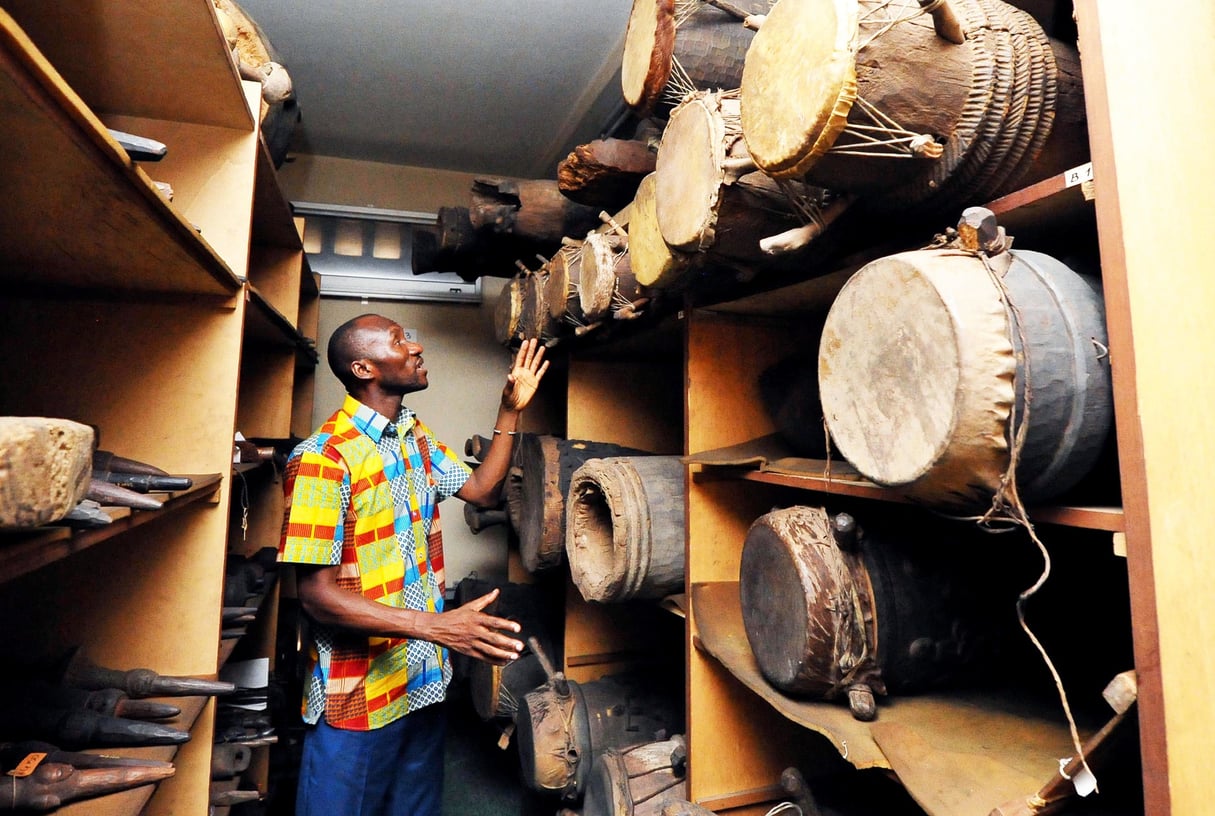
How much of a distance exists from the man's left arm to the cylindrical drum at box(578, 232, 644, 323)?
1.54 ft

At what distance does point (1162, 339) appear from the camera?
2.18 ft

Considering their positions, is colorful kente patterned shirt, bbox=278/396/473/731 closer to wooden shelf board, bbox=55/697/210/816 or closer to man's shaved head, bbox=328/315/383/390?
man's shaved head, bbox=328/315/383/390

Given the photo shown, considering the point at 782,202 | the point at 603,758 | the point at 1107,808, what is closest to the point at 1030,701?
the point at 1107,808

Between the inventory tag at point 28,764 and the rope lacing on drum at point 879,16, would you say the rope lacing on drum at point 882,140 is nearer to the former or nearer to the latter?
the rope lacing on drum at point 879,16

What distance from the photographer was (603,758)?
1.67 m

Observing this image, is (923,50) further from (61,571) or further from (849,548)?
(61,571)

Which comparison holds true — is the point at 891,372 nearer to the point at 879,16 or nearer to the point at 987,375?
the point at 987,375

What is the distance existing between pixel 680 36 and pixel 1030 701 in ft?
4.31

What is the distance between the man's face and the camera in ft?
6.19

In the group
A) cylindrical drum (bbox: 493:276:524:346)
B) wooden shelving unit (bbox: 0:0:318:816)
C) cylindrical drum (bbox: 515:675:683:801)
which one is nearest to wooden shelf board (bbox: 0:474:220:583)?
wooden shelving unit (bbox: 0:0:318:816)

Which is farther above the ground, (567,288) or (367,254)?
(367,254)

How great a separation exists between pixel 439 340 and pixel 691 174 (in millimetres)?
2212

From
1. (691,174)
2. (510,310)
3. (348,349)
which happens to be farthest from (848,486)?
(510,310)

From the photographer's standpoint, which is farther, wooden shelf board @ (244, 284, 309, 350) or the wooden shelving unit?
wooden shelf board @ (244, 284, 309, 350)
